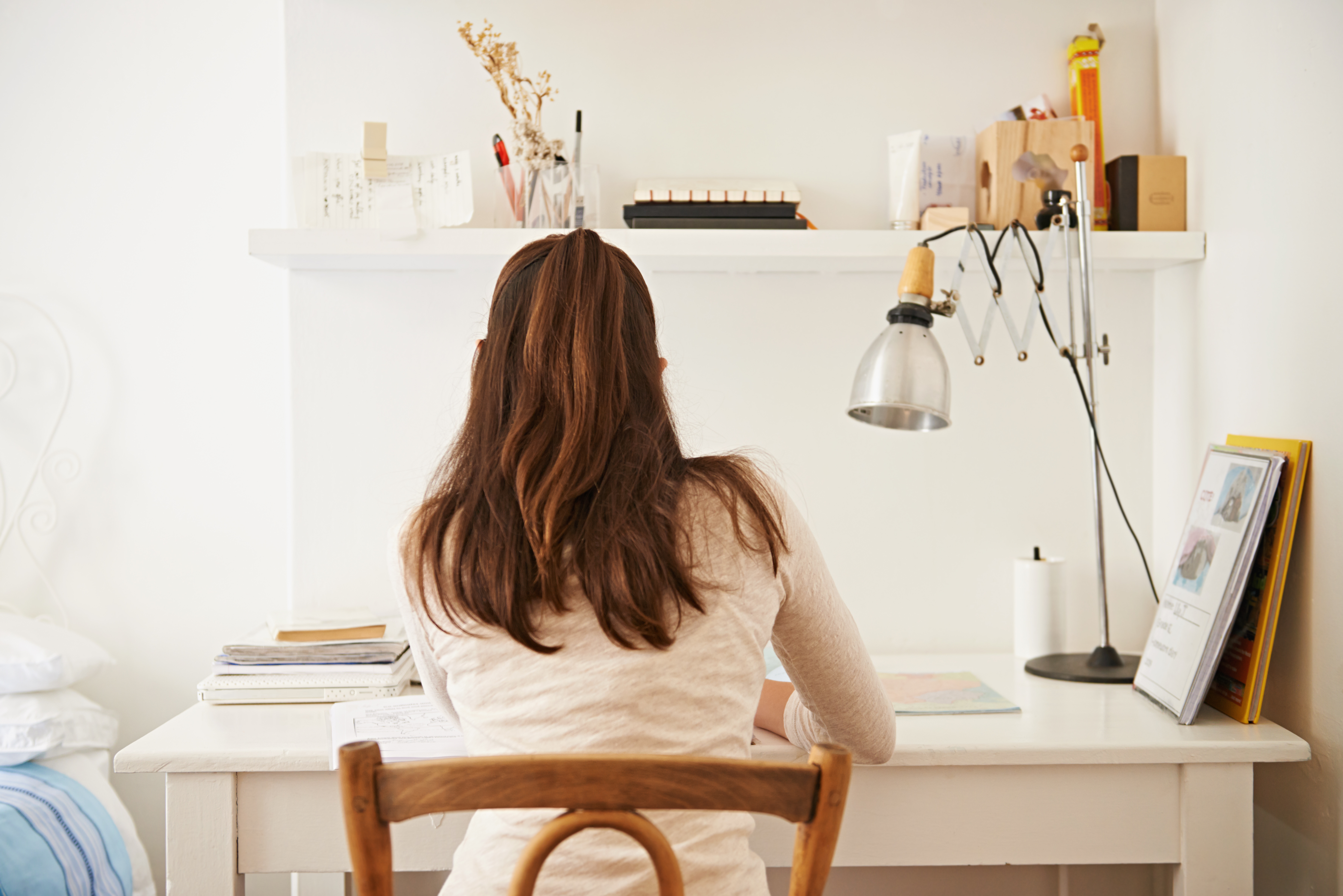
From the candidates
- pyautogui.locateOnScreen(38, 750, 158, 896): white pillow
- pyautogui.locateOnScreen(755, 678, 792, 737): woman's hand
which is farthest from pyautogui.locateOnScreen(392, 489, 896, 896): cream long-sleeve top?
pyautogui.locateOnScreen(38, 750, 158, 896): white pillow

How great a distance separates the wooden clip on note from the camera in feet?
4.97

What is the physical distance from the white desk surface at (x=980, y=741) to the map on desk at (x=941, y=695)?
0.6 inches

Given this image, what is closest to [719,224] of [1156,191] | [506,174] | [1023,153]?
[506,174]

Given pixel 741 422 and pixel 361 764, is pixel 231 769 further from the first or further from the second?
pixel 741 422

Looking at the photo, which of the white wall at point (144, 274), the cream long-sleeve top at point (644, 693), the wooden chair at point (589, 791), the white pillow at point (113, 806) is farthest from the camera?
the white wall at point (144, 274)

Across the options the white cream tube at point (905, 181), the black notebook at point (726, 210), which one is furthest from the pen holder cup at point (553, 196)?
the white cream tube at point (905, 181)

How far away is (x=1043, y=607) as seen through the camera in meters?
1.61

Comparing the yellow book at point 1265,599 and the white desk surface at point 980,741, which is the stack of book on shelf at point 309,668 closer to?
the white desk surface at point 980,741

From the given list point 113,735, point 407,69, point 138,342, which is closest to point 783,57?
point 407,69

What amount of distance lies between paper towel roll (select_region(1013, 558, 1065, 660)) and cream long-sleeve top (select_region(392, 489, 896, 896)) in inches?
30.7

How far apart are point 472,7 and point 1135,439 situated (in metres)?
1.37

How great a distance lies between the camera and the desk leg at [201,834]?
3.74ft

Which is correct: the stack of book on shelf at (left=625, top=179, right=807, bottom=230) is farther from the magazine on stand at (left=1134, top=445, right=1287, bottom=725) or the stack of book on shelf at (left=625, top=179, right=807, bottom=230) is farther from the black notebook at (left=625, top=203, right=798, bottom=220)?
the magazine on stand at (left=1134, top=445, right=1287, bottom=725)

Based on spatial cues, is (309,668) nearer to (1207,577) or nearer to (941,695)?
(941,695)
